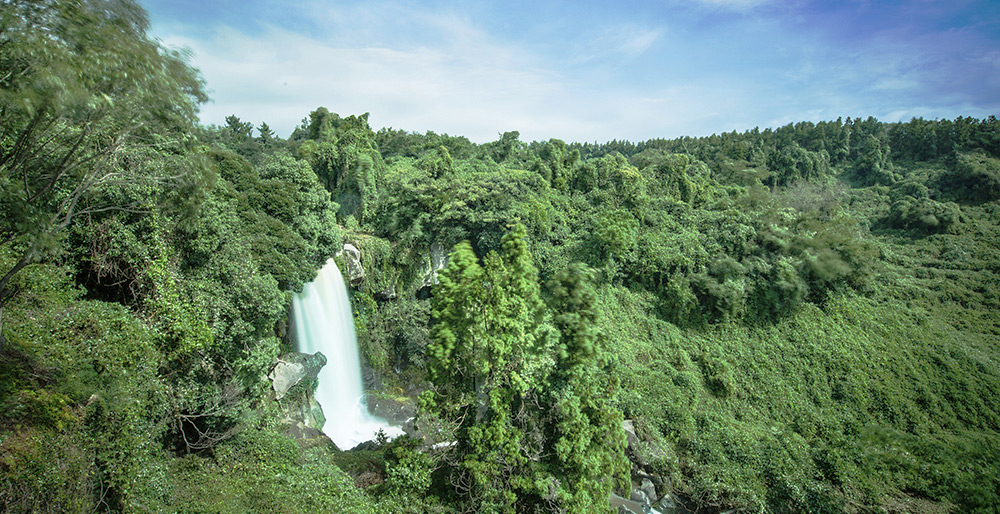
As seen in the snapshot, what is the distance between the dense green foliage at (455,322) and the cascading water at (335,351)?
3.17 ft

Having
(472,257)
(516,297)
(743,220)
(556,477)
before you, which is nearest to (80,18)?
(472,257)

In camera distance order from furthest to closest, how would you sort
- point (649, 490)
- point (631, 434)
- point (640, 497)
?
point (631, 434) < point (649, 490) < point (640, 497)

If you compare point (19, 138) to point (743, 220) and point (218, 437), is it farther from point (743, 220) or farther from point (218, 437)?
point (743, 220)

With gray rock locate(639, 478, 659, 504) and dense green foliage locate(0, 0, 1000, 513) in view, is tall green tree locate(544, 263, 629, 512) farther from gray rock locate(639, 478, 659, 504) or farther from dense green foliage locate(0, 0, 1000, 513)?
gray rock locate(639, 478, 659, 504)

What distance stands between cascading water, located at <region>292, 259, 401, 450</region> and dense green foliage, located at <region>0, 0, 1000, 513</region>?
0.97 meters

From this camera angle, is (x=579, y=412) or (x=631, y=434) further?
(x=631, y=434)

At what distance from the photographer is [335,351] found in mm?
17344

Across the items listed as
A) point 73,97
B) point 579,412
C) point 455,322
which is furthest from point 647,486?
point 73,97

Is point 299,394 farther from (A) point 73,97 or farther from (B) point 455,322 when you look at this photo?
(A) point 73,97

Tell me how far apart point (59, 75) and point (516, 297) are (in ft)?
24.2

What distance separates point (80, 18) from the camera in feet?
17.0

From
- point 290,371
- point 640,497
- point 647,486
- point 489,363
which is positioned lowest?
point 640,497

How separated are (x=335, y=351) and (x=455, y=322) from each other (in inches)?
401

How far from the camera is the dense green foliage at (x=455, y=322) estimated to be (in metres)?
6.16
